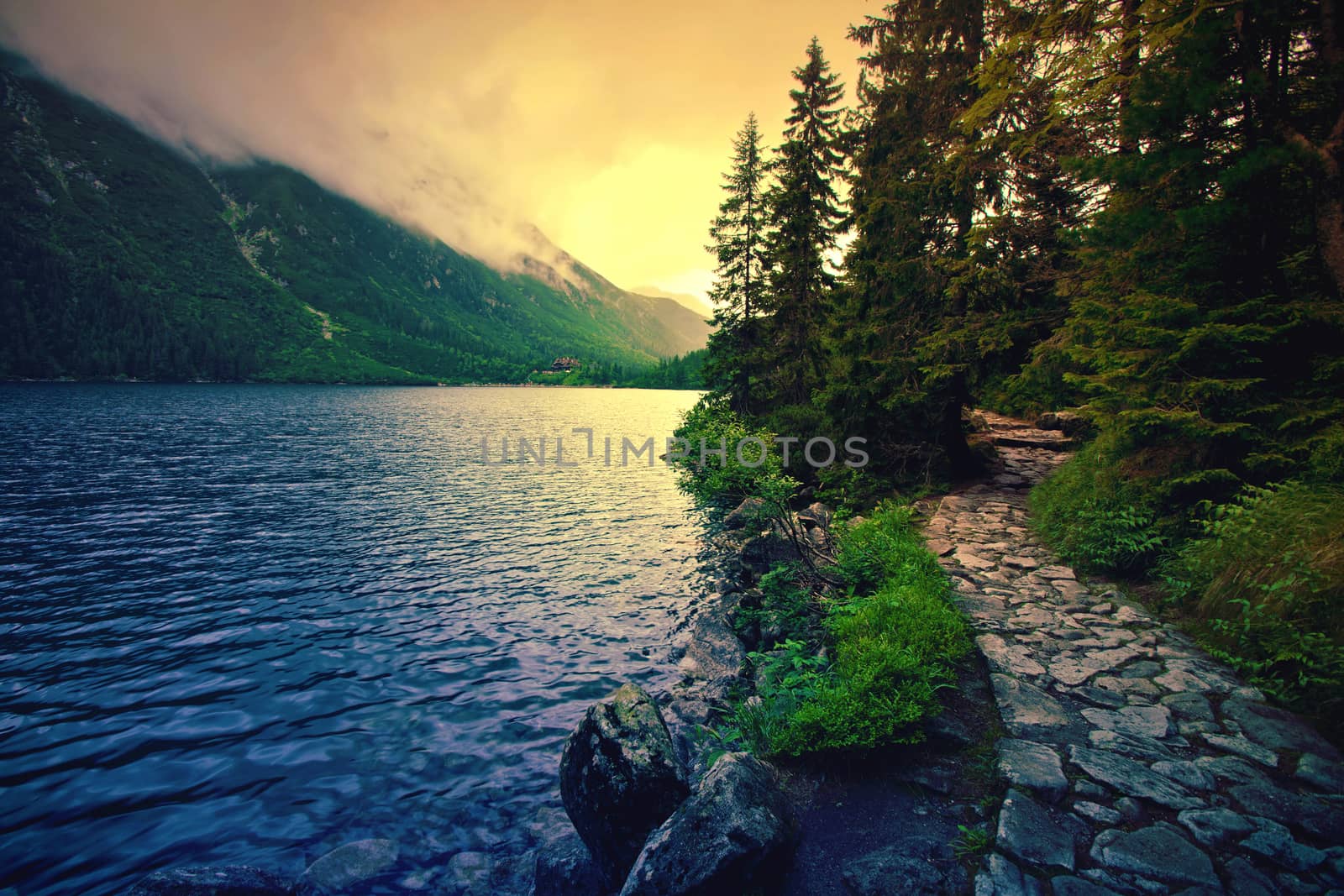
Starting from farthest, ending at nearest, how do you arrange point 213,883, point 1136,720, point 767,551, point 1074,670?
point 767,551 < point 1074,670 < point 1136,720 < point 213,883

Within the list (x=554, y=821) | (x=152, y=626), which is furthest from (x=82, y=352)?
(x=554, y=821)

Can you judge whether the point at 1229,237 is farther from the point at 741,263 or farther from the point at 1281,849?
the point at 741,263

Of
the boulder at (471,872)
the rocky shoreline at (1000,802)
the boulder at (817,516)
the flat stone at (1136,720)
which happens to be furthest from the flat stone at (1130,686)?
the boulder at (471,872)

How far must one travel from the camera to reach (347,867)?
17.7ft

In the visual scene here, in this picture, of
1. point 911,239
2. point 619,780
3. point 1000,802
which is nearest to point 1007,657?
point 1000,802

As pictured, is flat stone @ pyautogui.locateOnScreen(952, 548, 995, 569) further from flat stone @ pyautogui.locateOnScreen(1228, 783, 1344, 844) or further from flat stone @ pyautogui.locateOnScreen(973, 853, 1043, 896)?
flat stone @ pyautogui.locateOnScreen(973, 853, 1043, 896)

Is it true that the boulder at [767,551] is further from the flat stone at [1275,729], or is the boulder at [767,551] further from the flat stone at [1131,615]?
the flat stone at [1275,729]

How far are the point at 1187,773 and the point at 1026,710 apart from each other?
1206 millimetres

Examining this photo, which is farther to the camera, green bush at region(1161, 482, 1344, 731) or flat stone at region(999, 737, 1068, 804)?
green bush at region(1161, 482, 1344, 731)

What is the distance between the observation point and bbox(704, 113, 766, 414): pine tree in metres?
25.3

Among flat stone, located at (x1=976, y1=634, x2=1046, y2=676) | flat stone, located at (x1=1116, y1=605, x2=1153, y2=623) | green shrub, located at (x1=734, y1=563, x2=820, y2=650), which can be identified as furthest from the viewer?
green shrub, located at (x1=734, y1=563, x2=820, y2=650)

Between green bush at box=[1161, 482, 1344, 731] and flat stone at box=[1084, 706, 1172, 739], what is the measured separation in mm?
1100

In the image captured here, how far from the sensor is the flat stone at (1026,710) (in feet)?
15.9

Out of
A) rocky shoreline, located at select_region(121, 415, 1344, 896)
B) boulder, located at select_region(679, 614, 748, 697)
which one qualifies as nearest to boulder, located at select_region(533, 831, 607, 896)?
rocky shoreline, located at select_region(121, 415, 1344, 896)
